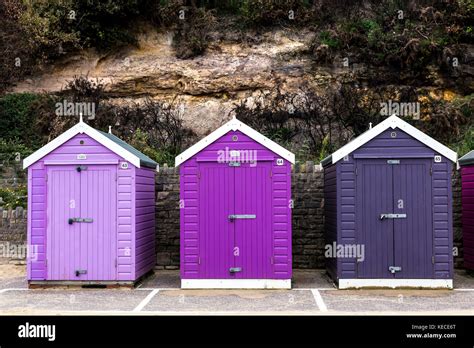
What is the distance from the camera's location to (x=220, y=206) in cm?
955

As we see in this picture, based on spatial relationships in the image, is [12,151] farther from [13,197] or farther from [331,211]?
[331,211]

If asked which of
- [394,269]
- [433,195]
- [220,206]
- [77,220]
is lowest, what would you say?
[394,269]

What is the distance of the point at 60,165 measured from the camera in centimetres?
969

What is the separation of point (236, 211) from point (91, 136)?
288cm

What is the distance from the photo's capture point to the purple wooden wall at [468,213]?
10734mm

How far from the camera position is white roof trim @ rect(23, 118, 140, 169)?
31.5 feet

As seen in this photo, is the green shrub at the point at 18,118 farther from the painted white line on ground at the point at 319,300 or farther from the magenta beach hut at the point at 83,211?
the painted white line on ground at the point at 319,300

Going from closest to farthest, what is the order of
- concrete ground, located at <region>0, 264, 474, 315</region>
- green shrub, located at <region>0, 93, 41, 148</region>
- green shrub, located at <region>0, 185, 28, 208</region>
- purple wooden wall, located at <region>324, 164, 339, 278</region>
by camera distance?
concrete ground, located at <region>0, 264, 474, 315</region>, purple wooden wall, located at <region>324, 164, 339, 278</region>, green shrub, located at <region>0, 185, 28, 208</region>, green shrub, located at <region>0, 93, 41, 148</region>

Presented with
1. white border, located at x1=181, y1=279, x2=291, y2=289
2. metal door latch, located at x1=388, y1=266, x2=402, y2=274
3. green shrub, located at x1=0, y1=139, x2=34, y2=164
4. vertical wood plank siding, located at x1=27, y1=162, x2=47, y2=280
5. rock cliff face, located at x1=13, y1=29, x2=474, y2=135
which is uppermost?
rock cliff face, located at x1=13, y1=29, x2=474, y2=135

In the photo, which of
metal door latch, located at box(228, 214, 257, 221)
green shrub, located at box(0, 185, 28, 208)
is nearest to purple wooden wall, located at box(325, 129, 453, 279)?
metal door latch, located at box(228, 214, 257, 221)

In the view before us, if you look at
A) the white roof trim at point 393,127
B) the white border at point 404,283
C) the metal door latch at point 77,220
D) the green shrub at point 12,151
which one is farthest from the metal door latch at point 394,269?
the green shrub at point 12,151

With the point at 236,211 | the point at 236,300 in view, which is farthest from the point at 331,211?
the point at 236,300

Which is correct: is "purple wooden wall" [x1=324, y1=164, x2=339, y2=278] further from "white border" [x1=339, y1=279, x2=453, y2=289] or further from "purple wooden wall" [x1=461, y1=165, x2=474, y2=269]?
"purple wooden wall" [x1=461, y1=165, x2=474, y2=269]

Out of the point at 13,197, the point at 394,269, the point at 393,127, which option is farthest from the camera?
the point at 13,197
